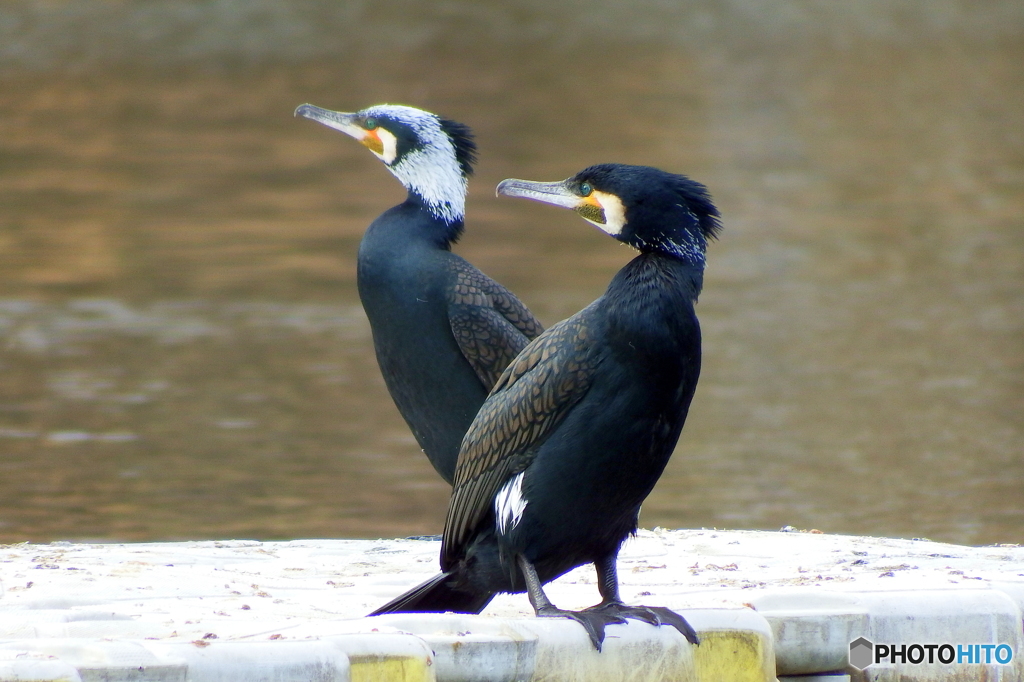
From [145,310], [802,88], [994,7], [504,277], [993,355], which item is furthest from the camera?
[994,7]

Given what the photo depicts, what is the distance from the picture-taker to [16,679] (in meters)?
3.85

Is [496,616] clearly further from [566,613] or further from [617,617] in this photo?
[617,617]

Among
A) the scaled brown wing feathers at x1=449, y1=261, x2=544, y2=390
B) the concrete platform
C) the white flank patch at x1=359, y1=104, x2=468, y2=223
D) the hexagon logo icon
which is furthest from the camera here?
the white flank patch at x1=359, y1=104, x2=468, y2=223

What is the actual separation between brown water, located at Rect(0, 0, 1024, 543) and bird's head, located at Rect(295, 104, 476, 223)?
249 centimetres

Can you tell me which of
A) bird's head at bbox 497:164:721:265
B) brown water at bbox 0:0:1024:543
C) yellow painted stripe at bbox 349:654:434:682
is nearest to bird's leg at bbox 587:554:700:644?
yellow painted stripe at bbox 349:654:434:682

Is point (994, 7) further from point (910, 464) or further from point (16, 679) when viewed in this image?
point (16, 679)

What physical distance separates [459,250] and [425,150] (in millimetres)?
10370

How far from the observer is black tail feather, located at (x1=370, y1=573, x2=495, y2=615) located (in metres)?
4.86

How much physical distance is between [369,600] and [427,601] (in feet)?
1.40

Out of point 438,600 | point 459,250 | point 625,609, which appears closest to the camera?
point 625,609

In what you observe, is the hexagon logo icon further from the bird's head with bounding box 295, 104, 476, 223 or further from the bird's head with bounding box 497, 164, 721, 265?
the bird's head with bounding box 295, 104, 476, 223

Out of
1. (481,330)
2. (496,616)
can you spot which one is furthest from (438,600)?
(481,330)

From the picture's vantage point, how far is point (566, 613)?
180 inches

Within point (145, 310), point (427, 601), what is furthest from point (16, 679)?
point (145, 310)
